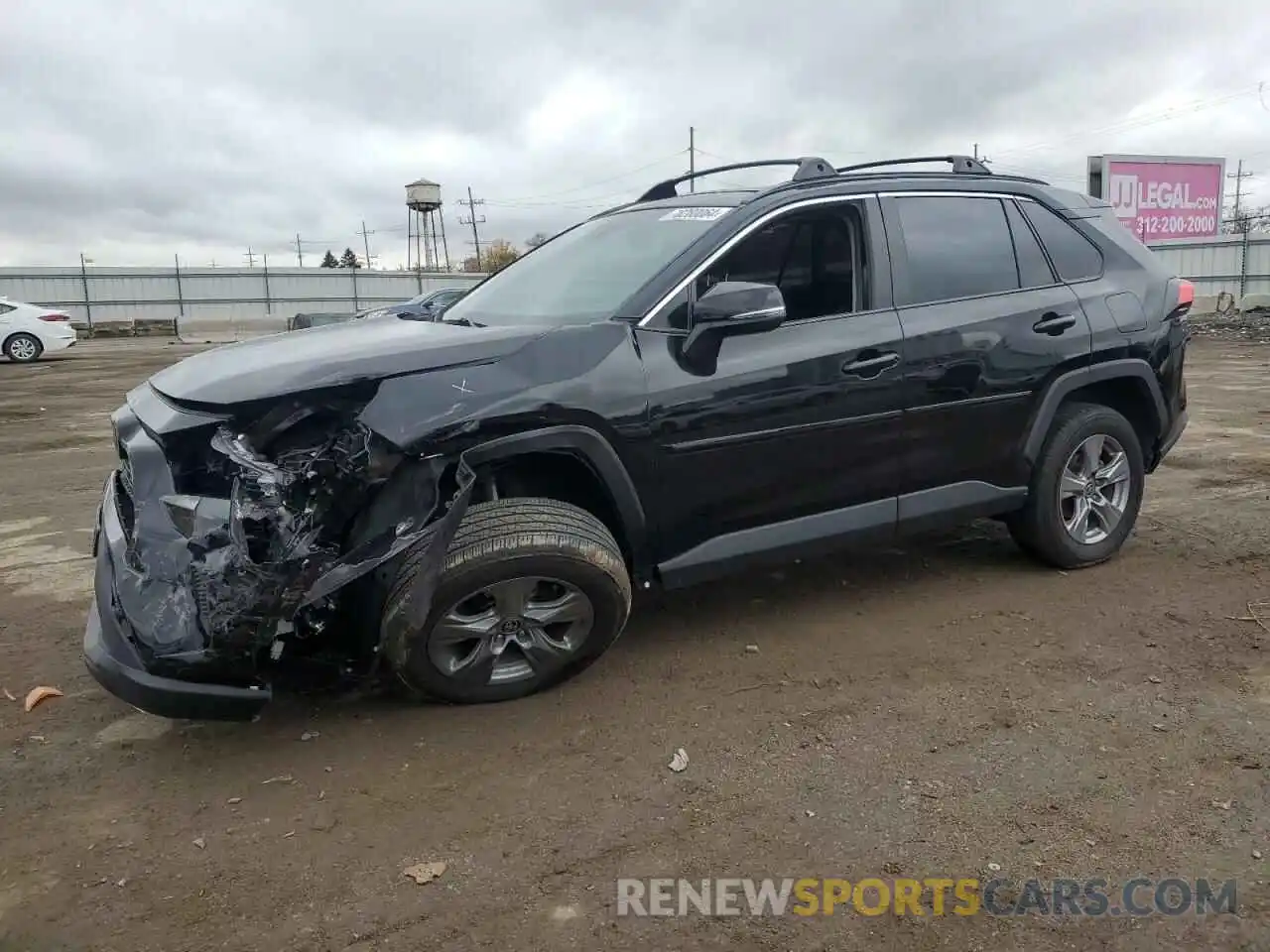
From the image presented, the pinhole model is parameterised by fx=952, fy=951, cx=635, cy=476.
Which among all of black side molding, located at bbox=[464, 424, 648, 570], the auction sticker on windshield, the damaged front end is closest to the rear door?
the auction sticker on windshield

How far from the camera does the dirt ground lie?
2297mm

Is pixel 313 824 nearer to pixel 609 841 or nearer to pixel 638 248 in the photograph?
pixel 609 841

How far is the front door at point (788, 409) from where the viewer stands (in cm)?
344

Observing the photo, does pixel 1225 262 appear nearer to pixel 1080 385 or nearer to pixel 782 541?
pixel 1080 385

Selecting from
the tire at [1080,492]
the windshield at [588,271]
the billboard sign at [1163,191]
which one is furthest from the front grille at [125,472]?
the billboard sign at [1163,191]

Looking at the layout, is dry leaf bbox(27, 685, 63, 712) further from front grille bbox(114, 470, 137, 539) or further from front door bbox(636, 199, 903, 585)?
front door bbox(636, 199, 903, 585)

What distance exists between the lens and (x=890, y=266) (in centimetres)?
394

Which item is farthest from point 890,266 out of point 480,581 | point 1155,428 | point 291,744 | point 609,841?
point 291,744

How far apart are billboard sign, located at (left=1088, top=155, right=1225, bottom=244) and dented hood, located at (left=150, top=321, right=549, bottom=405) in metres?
28.2

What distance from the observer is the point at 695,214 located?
3938 mm

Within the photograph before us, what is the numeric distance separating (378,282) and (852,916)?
1495 inches

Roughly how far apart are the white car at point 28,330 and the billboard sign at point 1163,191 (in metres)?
26.8

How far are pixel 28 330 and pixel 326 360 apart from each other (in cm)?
2133

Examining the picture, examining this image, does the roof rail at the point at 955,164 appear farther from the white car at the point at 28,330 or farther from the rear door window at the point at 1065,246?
the white car at the point at 28,330
